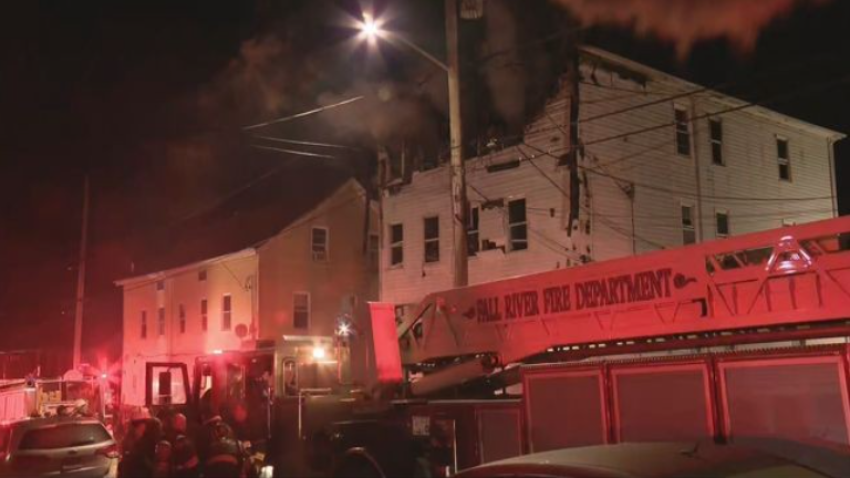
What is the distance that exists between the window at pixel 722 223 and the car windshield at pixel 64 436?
15.1 metres

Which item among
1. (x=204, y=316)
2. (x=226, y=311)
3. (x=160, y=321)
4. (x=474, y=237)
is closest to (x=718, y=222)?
(x=474, y=237)

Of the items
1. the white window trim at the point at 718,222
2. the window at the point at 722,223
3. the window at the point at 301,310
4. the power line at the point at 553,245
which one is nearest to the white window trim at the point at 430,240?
the power line at the point at 553,245

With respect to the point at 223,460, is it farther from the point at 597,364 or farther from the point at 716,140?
the point at 716,140

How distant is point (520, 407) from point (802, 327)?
111 inches

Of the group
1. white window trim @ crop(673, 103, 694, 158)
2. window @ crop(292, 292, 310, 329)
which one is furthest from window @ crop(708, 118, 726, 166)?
window @ crop(292, 292, 310, 329)

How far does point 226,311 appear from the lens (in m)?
27.5

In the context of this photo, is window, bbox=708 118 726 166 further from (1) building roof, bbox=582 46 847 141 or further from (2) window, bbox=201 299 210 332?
(2) window, bbox=201 299 210 332

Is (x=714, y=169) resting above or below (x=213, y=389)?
above

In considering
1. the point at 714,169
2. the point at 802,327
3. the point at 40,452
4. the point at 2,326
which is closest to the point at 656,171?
the point at 714,169

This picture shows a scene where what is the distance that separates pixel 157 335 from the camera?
32.4 meters

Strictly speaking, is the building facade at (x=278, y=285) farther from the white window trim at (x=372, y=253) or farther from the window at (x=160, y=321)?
the window at (x=160, y=321)

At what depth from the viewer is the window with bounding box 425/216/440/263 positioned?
20.8m

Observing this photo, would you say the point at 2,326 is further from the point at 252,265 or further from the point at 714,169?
the point at 714,169

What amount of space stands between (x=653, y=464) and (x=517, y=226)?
50.4 feet
